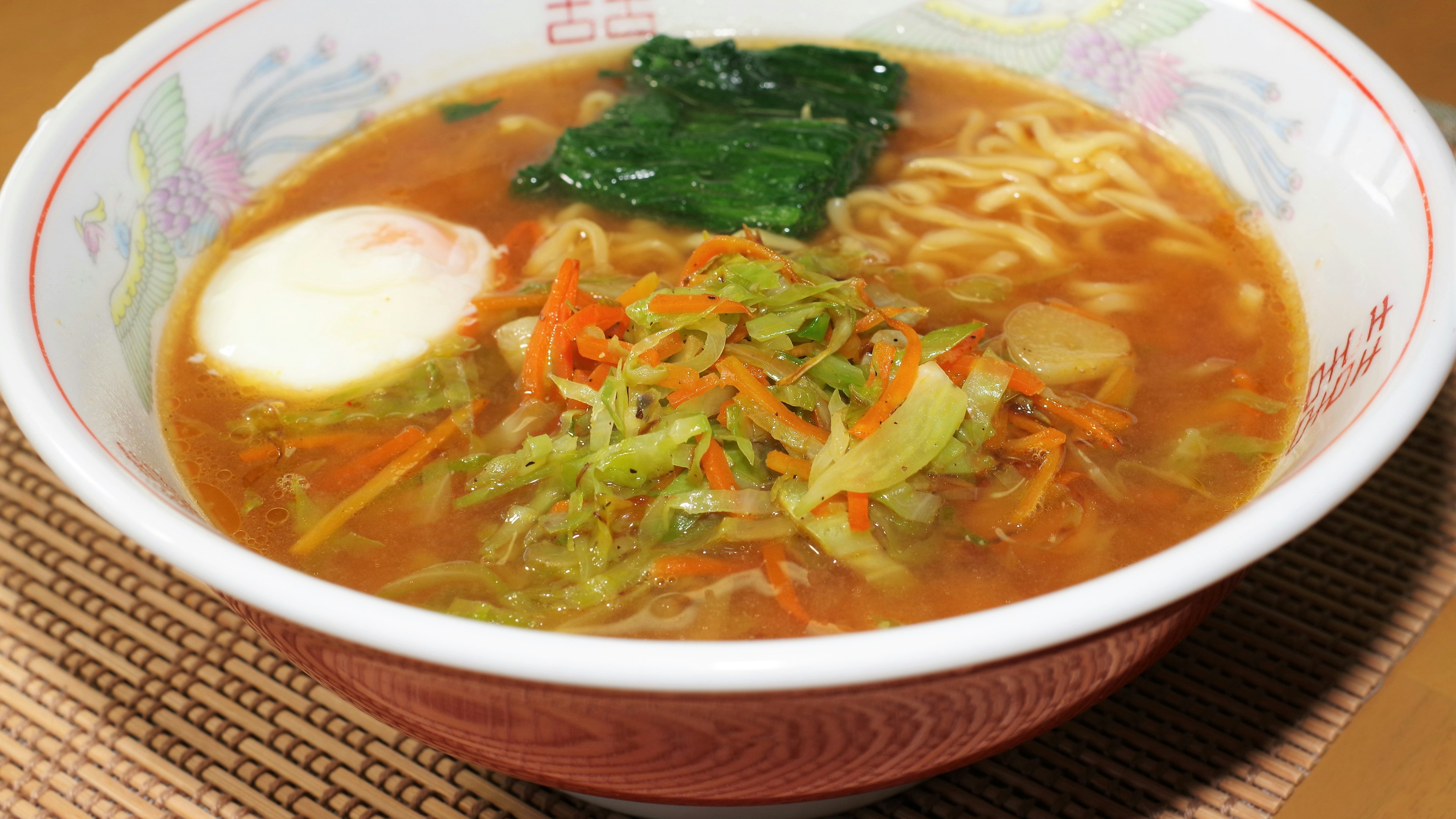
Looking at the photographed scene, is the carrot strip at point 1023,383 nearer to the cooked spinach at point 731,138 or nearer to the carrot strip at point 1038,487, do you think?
the carrot strip at point 1038,487

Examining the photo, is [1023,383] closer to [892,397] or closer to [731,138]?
[892,397]

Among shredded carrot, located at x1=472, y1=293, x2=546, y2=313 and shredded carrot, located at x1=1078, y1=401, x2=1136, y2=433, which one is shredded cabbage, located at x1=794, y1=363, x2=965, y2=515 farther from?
shredded carrot, located at x1=472, y1=293, x2=546, y2=313

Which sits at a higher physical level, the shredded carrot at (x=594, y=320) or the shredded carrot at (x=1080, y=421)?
the shredded carrot at (x=594, y=320)

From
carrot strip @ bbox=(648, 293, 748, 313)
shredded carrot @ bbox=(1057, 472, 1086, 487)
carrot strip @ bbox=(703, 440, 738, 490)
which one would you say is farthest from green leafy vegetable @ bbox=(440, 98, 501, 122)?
shredded carrot @ bbox=(1057, 472, 1086, 487)

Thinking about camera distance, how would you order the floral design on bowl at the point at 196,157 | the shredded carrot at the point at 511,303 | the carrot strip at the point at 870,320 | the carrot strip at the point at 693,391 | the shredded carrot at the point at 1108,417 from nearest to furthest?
the carrot strip at the point at 693,391
the carrot strip at the point at 870,320
the shredded carrot at the point at 1108,417
the floral design on bowl at the point at 196,157
the shredded carrot at the point at 511,303

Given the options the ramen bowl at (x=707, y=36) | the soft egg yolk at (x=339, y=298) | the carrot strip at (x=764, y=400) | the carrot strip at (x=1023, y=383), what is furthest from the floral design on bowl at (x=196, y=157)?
the carrot strip at (x=1023, y=383)

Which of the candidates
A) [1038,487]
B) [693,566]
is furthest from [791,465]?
[1038,487]
